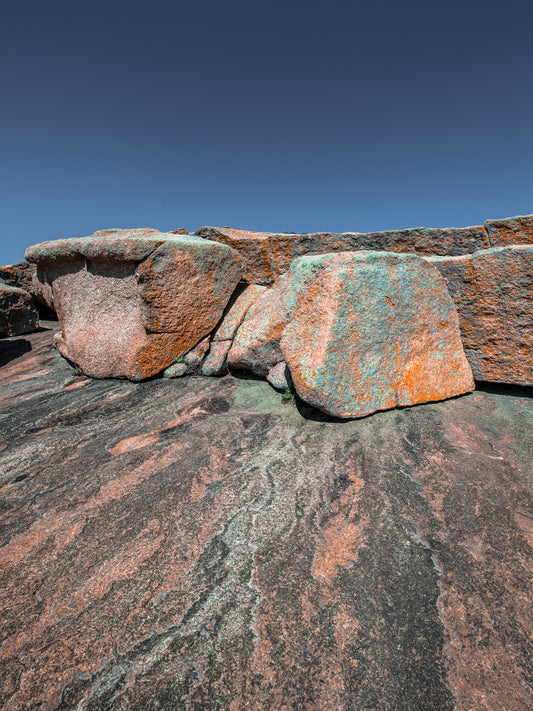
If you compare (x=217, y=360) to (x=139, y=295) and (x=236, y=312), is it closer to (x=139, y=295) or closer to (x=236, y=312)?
(x=236, y=312)

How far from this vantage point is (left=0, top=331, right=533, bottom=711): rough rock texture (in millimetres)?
1400

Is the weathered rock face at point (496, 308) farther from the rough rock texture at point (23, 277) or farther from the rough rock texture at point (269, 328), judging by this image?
the rough rock texture at point (23, 277)

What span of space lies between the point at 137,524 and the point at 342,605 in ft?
4.17

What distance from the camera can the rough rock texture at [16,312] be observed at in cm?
642

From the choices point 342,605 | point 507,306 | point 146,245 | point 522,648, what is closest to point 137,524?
point 342,605

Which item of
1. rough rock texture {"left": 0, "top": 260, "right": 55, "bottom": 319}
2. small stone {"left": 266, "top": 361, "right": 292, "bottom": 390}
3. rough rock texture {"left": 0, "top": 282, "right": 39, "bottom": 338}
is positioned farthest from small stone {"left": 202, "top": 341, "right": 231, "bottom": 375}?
rough rock texture {"left": 0, "top": 260, "right": 55, "bottom": 319}

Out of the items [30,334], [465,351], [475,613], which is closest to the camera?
[475,613]

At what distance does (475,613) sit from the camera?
1608mm

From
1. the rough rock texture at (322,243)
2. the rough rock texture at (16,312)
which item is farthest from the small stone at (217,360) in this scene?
the rough rock texture at (16,312)

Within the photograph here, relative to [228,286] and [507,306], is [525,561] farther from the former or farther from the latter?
[228,286]

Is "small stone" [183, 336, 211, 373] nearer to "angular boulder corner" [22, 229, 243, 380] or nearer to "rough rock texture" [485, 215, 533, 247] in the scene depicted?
"angular boulder corner" [22, 229, 243, 380]

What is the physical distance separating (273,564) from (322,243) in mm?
3875

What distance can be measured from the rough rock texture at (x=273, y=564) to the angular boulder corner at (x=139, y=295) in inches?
52.3

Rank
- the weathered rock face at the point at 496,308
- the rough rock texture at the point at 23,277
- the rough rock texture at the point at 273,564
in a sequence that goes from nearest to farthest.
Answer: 1. the rough rock texture at the point at 273,564
2. the weathered rock face at the point at 496,308
3. the rough rock texture at the point at 23,277
